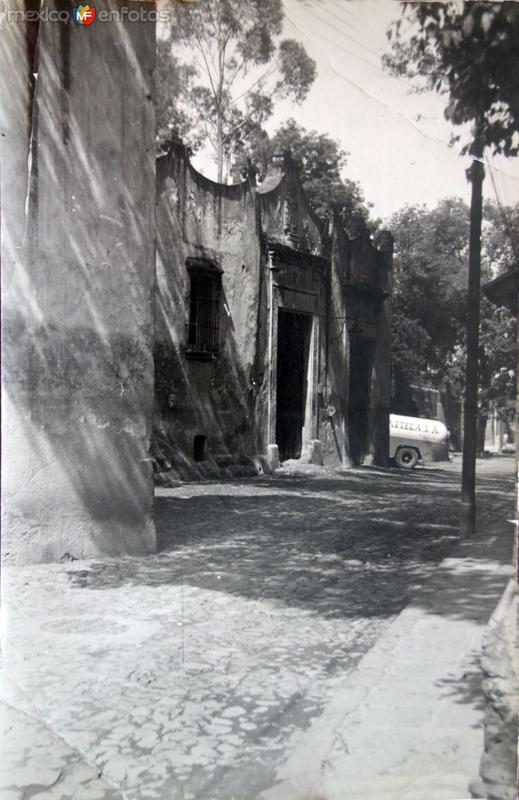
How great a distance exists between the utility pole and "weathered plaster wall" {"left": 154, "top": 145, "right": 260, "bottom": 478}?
4.66 m

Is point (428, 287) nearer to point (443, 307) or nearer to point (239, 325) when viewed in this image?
point (443, 307)

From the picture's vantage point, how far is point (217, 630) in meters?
4.29

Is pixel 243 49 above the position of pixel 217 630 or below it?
above

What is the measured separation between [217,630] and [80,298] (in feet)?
8.93

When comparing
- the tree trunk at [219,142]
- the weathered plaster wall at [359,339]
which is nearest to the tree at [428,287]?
the weathered plaster wall at [359,339]

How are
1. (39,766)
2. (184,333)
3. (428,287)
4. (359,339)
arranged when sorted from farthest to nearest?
1. (184,333)
2. (359,339)
3. (428,287)
4. (39,766)

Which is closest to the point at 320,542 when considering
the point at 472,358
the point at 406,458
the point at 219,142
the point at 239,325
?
the point at 406,458

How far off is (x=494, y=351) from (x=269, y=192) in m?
8.62

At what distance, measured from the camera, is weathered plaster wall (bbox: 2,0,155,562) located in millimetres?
5160

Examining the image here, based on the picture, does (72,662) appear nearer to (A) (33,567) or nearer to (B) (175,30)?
(A) (33,567)

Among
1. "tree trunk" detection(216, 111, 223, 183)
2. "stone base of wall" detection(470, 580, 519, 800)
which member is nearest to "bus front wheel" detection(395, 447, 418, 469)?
"stone base of wall" detection(470, 580, 519, 800)

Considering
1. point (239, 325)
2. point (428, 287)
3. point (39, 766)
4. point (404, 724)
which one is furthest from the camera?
point (239, 325)

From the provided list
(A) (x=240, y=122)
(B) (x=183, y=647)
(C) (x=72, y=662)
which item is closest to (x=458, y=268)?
(A) (x=240, y=122)

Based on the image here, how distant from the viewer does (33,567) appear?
5348 millimetres
